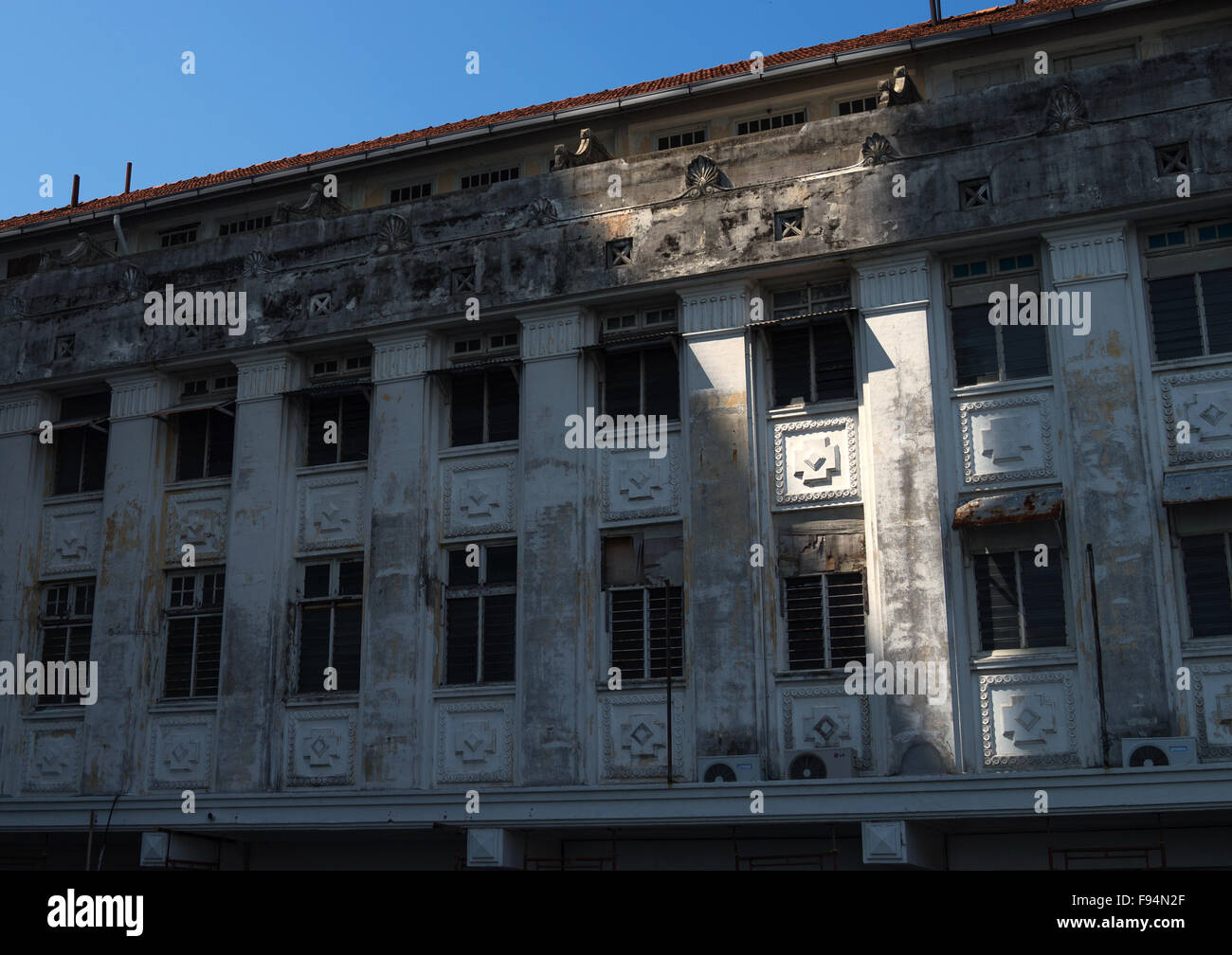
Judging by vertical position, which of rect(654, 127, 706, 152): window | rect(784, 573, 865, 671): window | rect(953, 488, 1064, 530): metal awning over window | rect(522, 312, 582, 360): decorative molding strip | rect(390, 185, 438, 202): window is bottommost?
rect(784, 573, 865, 671): window

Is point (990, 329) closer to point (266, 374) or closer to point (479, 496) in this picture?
point (479, 496)

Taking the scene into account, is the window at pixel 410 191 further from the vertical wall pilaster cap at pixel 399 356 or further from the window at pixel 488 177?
the vertical wall pilaster cap at pixel 399 356

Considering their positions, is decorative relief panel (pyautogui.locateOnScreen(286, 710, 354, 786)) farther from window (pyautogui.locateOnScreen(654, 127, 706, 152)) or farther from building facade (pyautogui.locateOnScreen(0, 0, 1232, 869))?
window (pyautogui.locateOnScreen(654, 127, 706, 152))

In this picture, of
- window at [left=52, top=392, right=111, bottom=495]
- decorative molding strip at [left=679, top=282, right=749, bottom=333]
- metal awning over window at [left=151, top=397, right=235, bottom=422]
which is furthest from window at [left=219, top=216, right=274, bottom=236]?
decorative molding strip at [left=679, top=282, right=749, bottom=333]

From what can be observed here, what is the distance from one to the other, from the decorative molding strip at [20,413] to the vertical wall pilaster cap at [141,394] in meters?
1.59

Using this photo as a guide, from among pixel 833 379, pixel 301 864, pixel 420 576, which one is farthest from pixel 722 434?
pixel 301 864

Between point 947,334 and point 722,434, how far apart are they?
3.27 m

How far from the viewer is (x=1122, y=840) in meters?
17.5

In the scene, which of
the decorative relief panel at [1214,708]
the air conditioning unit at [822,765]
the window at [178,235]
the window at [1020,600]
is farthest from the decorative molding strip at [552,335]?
the decorative relief panel at [1214,708]

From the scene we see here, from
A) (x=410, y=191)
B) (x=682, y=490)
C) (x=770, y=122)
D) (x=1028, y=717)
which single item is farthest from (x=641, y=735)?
(x=410, y=191)

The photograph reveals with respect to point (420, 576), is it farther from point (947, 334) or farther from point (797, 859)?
point (947, 334)

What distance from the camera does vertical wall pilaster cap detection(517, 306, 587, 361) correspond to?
21469 mm

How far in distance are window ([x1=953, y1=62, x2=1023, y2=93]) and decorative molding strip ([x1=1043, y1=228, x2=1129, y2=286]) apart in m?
4.48

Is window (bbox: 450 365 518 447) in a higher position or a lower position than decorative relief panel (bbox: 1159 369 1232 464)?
higher
